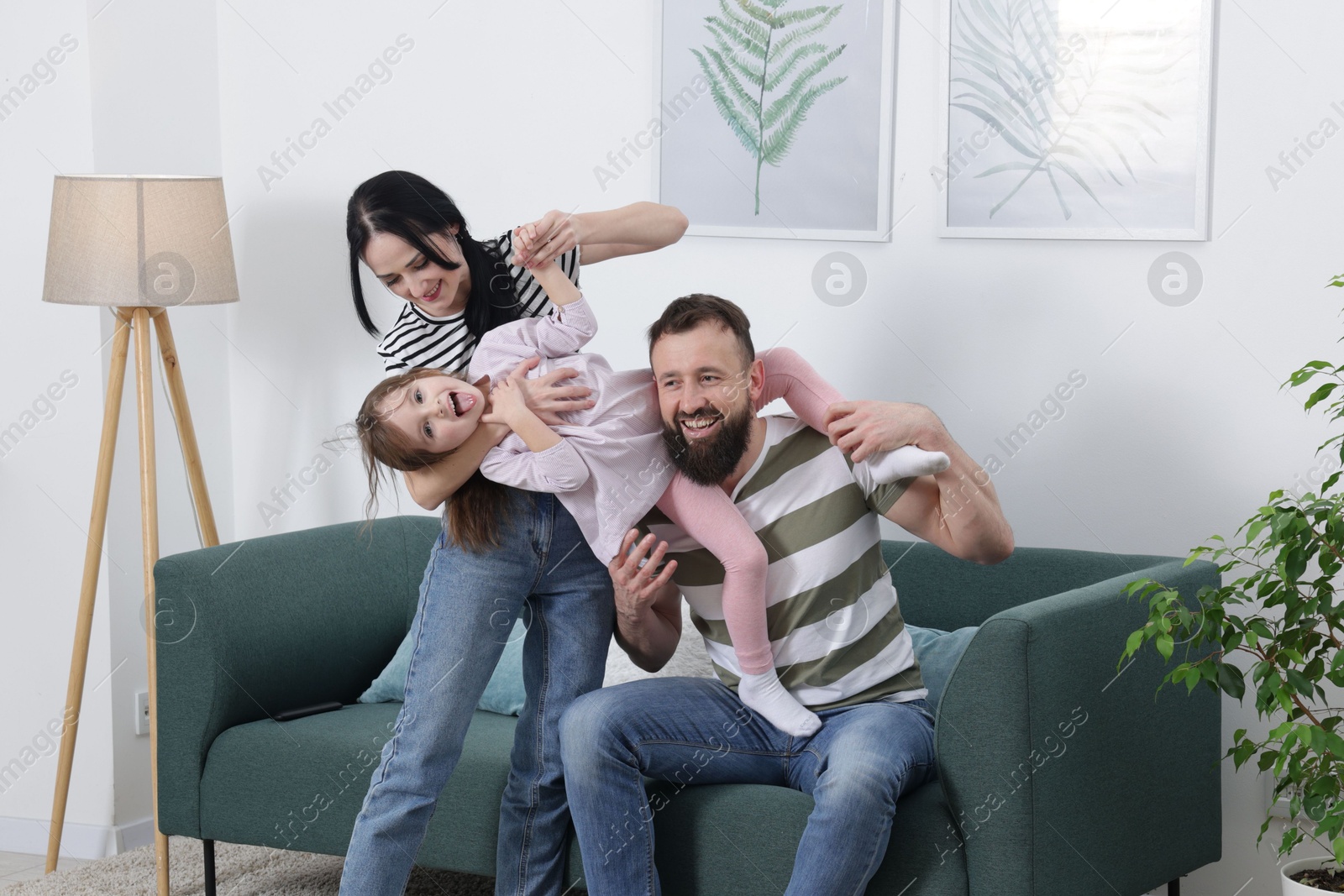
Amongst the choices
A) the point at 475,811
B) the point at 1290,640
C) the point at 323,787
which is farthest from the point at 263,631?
the point at 1290,640

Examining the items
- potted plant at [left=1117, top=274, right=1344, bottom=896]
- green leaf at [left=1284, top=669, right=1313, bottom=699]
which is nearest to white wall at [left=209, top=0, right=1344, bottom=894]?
potted plant at [left=1117, top=274, right=1344, bottom=896]

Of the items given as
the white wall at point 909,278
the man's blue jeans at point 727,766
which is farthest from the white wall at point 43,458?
the man's blue jeans at point 727,766

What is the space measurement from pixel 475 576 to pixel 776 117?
1.39 metres

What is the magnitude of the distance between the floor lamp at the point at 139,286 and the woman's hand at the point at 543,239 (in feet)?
4.30

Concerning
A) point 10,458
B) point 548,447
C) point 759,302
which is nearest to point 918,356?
point 759,302

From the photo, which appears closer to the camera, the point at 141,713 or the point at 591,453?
the point at 591,453

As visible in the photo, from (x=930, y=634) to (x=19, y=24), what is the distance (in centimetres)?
259

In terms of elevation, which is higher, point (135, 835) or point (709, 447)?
point (709, 447)

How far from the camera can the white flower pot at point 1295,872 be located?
82.0 inches

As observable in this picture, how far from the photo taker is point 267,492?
3664mm

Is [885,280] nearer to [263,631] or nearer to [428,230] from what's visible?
[428,230]

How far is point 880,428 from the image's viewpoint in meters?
2.02

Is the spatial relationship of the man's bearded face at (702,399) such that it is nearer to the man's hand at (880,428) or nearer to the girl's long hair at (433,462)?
the man's hand at (880,428)

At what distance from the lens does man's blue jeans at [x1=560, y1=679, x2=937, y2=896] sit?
191 centimetres
